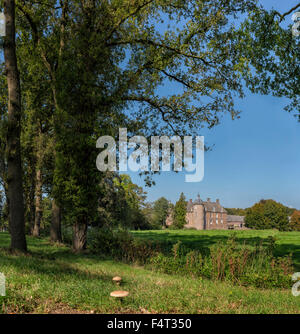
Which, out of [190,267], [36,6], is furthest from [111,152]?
[36,6]

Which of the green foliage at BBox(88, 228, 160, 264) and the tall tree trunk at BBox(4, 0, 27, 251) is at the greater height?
the tall tree trunk at BBox(4, 0, 27, 251)

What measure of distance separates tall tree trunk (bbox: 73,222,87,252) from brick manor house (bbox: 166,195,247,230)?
6652cm

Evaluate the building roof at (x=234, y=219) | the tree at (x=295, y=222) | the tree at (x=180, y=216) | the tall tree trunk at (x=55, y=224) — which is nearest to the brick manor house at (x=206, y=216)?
the building roof at (x=234, y=219)

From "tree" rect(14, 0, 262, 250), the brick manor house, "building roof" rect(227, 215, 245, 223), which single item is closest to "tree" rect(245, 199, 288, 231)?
the brick manor house

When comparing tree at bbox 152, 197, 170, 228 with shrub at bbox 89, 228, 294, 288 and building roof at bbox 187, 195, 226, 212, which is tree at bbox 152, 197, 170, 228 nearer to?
building roof at bbox 187, 195, 226, 212

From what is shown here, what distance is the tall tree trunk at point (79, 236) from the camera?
12.6m

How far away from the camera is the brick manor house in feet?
278

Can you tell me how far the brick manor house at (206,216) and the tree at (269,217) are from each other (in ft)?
22.7

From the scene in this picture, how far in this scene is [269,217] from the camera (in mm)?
81500

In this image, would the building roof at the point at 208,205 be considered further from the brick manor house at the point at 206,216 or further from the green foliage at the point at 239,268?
the green foliage at the point at 239,268

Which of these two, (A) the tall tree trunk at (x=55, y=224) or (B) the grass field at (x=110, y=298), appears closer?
(B) the grass field at (x=110, y=298)

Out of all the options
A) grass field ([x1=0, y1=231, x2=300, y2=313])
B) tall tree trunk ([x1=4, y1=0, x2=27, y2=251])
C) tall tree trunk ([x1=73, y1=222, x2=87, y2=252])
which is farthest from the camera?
tall tree trunk ([x1=73, y1=222, x2=87, y2=252])
